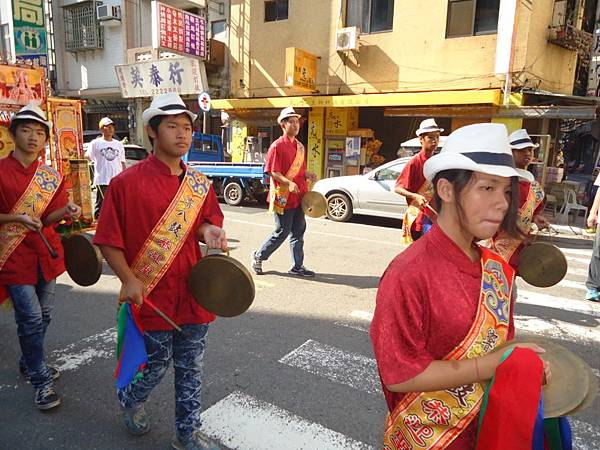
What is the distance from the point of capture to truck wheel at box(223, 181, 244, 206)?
1261 centimetres

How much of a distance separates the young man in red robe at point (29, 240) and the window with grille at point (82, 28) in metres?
22.0

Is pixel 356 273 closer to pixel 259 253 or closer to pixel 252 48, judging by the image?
pixel 259 253

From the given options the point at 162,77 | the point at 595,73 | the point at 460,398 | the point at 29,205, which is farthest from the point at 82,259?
the point at 162,77

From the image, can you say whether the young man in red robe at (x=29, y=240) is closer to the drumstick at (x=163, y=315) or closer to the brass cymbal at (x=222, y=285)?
the drumstick at (x=163, y=315)

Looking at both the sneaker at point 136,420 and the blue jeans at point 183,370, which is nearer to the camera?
the blue jeans at point 183,370

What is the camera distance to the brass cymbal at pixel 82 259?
2873mm

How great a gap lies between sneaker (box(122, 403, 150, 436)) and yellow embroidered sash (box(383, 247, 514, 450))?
1760 millimetres

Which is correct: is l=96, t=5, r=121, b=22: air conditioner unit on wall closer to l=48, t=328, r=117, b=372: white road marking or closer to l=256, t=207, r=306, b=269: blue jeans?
l=256, t=207, r=306, b=269: blue jeans

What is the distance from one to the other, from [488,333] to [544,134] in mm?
12608

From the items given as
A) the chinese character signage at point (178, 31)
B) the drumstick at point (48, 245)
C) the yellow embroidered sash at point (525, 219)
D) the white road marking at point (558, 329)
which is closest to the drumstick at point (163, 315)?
the drumstick at point (48, 245)

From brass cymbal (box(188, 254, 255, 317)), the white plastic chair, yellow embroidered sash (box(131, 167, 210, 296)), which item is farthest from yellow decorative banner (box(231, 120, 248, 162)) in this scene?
brass cymbal (box(188, 254, 255, 317))

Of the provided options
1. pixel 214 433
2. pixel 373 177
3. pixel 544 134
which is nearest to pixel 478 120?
pixel 544 134

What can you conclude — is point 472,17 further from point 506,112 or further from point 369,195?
point 369,195

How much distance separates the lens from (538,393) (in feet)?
4.00
